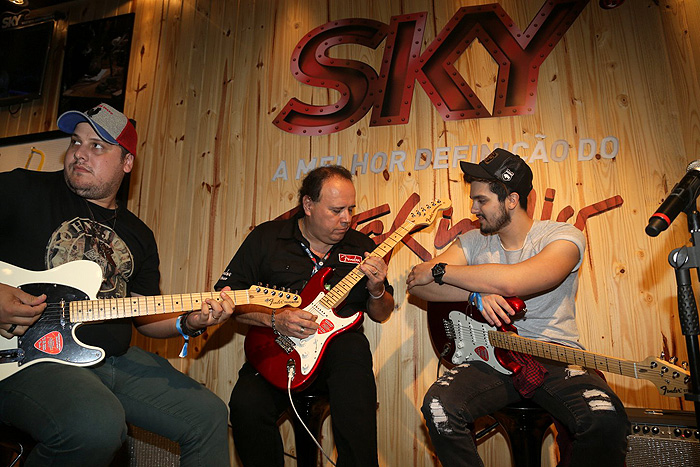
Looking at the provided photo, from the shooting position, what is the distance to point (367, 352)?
2.45 m

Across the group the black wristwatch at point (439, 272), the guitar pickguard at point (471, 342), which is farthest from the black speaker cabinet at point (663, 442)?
the black wristwatch at point (439, 272)

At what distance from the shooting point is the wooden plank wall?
2713mm

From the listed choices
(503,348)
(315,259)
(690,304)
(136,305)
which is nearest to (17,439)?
(136,305)

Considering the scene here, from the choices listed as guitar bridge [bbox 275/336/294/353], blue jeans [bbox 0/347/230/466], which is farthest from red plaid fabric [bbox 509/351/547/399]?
blue jeans [bbox 0/347/230/466]

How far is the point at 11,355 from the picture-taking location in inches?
70.1

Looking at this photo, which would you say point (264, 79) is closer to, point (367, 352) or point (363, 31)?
point (363, 31)

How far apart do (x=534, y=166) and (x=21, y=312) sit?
2616mm

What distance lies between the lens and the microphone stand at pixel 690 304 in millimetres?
1422

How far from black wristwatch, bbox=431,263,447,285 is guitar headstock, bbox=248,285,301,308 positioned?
2.21 ft

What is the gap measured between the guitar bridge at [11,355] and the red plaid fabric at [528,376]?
1926 millimetres

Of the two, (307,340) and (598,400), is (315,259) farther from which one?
(598,400)

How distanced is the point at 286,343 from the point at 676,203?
1.65 meters

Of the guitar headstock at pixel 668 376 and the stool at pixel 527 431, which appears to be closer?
the guitar headstock at pixel 668 376

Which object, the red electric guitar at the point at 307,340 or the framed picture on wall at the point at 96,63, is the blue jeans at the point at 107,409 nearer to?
the red electric guitar at the point at 307,340
